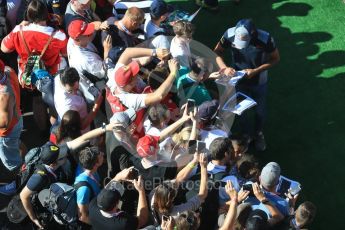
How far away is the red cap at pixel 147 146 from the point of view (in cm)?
484

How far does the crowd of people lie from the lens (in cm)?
465

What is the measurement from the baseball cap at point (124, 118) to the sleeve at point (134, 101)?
0.32 feet

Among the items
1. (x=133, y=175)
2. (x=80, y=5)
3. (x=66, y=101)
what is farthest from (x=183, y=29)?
(x=133, y=175)

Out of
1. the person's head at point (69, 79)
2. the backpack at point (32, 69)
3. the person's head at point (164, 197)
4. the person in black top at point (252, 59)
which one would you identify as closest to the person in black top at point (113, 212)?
the person's head at point (164, 197)

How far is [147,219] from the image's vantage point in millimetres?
4645

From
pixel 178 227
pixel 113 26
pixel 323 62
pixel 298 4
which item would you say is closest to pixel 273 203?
pixel 178 227

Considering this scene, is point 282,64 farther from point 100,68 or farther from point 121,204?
point 121,204

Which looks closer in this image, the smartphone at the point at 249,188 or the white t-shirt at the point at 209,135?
the smartphone at the point at 249,188

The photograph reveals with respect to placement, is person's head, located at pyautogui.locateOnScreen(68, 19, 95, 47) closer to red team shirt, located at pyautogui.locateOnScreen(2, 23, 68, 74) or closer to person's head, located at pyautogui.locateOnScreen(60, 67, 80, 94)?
red team shirt, located at pyautogui.locateOnScreen(2, 23, 68, 74)

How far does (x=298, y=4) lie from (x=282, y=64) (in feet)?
4.62

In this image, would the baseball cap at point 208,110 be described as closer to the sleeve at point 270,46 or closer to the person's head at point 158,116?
the person's head at point 158,116

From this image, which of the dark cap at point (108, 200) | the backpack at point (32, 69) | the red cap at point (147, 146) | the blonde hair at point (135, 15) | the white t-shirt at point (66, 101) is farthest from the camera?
the blonde hair at point (135, 15)

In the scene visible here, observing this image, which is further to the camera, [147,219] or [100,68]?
[100,68]

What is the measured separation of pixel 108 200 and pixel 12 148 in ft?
6.57
